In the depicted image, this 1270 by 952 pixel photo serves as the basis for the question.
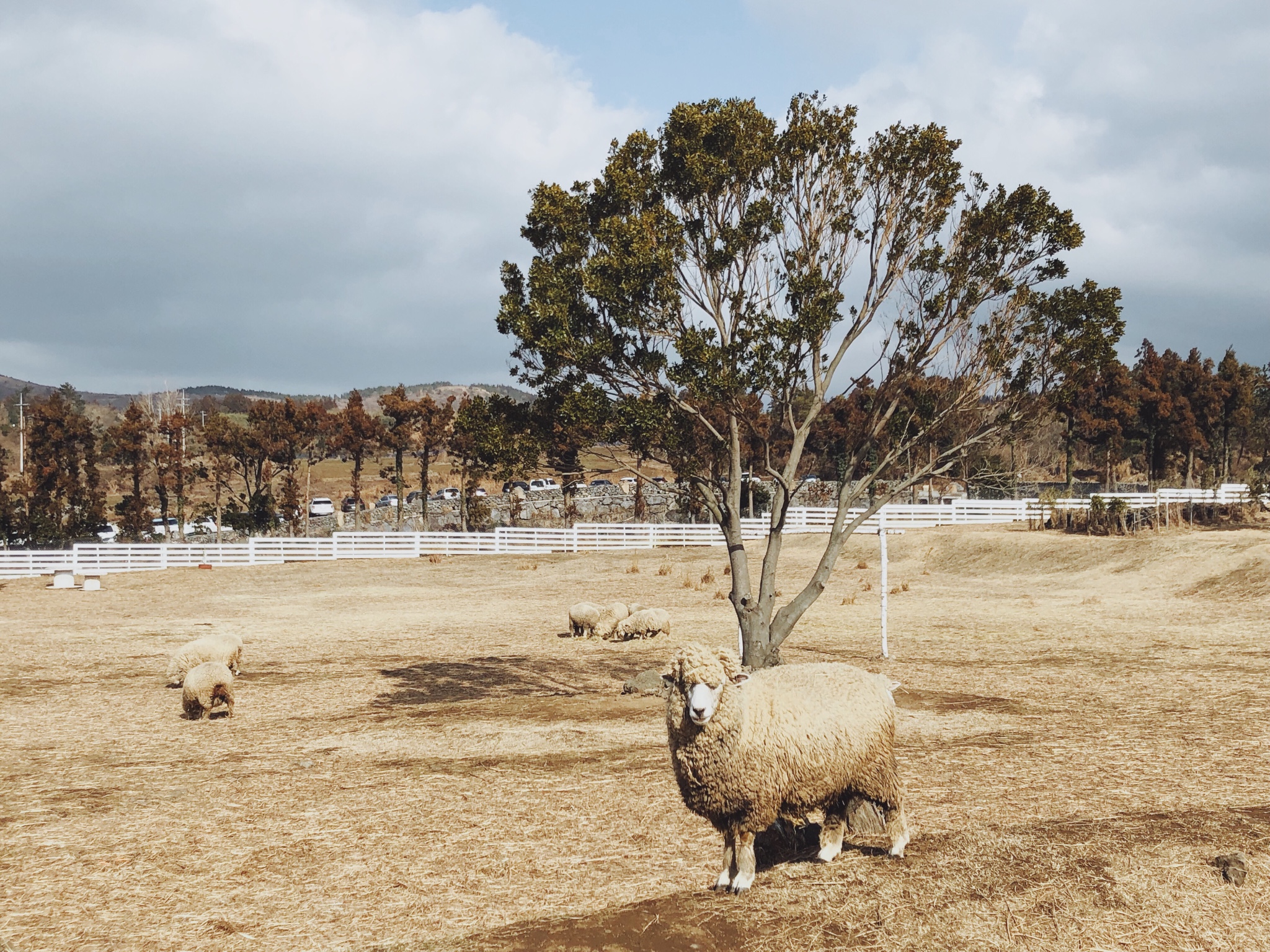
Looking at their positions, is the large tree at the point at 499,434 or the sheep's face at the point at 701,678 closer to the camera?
the sheep's face at the point at 701,678

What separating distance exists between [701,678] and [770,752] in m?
0.82

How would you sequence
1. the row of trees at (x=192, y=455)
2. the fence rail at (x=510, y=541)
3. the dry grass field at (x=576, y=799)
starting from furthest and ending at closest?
1. the row of trees at (x=192, y=455)
2. the fence rail at (x=510, y=541)
3. the dry grass field at (x=576, y=799)

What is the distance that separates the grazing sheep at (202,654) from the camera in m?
15.2

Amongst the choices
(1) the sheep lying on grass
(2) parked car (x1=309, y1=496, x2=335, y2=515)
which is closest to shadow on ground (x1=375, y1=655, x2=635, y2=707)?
(1) the sheep lying on grass

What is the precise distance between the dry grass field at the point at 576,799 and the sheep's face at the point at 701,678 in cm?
131

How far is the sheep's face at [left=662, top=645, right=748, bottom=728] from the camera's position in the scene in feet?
20.2

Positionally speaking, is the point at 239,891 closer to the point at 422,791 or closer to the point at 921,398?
the point at 422,791

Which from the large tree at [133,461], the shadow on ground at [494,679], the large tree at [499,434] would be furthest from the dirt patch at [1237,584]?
the large tree at [133,461]

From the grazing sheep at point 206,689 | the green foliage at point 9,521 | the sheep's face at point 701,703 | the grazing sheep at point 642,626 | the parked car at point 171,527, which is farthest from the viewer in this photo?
the parked car at point 171,527

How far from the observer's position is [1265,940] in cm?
543

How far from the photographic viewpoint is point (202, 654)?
50.3ft

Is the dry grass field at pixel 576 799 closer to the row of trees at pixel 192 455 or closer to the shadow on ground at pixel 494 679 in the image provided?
the shadow on ground at pixel 494 679

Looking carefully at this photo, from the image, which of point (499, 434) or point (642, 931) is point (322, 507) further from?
point (642, 931)

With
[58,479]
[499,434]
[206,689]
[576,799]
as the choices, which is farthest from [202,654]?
[58,479]
